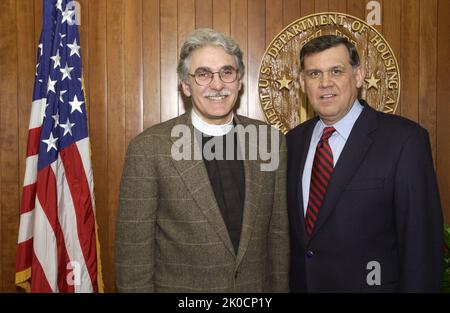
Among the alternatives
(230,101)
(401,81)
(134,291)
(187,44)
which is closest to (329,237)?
(230,101)

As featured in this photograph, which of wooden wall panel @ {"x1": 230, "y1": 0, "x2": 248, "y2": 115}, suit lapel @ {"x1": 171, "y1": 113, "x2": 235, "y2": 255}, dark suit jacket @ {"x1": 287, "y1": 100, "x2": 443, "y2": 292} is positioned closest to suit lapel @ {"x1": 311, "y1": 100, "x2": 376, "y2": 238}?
dark suit jacket @ {"x1": 287, "y1": 100, "x2": 443, "y2": 292}

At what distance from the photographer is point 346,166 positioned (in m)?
1.75

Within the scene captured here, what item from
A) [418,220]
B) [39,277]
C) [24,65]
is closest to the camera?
[418,220]

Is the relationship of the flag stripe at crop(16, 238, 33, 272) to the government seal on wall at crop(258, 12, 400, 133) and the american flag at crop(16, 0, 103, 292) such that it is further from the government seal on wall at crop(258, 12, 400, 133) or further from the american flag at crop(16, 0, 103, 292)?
the government seal on wall at crop(258, 12, 400, 133)

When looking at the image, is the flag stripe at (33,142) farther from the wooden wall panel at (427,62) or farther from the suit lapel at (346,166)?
the wooden wall panel at (427,62)

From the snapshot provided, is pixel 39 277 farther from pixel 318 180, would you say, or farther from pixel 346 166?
pixel 346 166

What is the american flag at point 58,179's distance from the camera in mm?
2428

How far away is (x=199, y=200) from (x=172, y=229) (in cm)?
17

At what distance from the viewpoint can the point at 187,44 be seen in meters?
1.78

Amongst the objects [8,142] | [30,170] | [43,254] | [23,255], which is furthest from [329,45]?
[8,142]

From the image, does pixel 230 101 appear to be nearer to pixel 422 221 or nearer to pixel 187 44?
pixel 187 44

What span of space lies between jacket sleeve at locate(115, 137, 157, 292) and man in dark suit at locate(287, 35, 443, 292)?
70cm

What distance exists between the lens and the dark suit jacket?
1.64m

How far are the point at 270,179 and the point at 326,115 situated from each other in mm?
410
